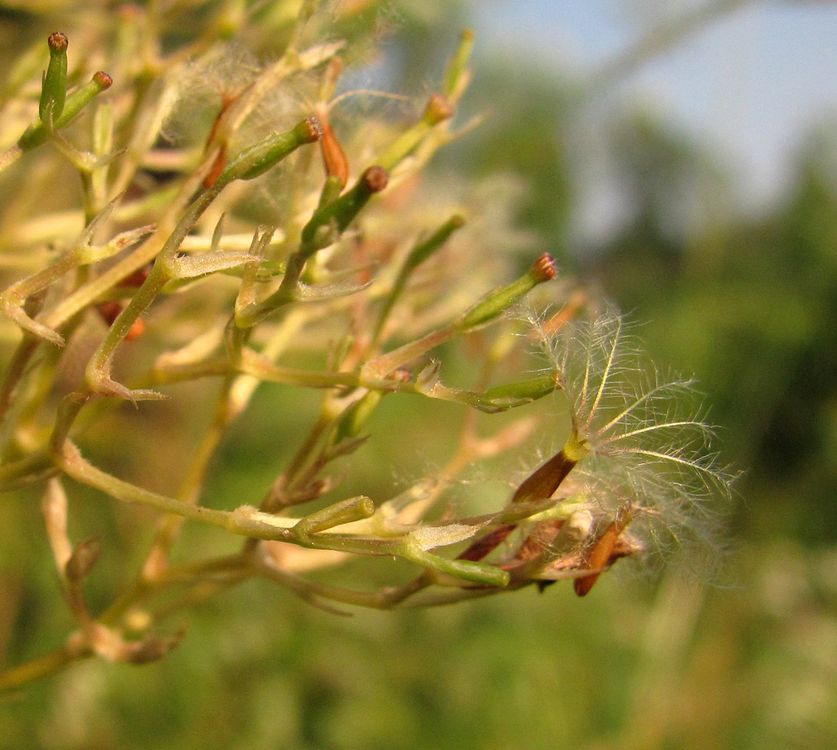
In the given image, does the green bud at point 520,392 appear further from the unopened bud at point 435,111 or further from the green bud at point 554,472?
the unopened bud at point 435,111

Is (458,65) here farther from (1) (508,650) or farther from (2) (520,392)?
(1) (508,650)

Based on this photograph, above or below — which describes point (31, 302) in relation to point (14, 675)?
above

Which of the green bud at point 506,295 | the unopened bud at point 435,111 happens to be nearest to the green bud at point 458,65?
the unopened bud at point 435,111

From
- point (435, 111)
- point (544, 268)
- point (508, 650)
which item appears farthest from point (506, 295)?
point (508, 650)

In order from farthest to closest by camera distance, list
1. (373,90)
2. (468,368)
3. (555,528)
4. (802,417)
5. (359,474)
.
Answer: (802,417)
(468,368)
(359,474)
(373,90)
(555,528)

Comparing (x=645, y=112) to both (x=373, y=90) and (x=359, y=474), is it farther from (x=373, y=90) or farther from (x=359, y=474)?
(x=373, y=90)

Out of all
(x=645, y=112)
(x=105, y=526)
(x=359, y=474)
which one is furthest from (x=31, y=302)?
(x=645, y=112)
